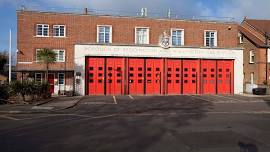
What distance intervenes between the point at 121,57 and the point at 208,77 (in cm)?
897

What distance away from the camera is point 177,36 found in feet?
127

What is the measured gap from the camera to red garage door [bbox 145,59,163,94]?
114 feet

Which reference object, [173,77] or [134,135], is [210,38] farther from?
[134,135]

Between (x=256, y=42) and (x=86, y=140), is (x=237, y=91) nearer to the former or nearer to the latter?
(x=256, y=42)

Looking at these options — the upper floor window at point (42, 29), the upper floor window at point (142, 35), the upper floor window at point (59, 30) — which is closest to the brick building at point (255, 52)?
the upper floor window at point (142, 35)

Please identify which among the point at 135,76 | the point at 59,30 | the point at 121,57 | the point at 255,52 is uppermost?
the point at 59,30

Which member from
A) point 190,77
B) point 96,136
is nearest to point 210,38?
point 190,77

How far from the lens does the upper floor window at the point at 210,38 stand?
39500mm

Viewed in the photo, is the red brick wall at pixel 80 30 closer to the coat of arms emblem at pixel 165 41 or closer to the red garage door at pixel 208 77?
the coat of arms emblem at pixel 165 41

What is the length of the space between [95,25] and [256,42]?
1966 centimetres

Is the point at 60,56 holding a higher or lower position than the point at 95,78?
higher

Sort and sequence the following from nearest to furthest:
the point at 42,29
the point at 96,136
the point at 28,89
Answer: the point at 96,136 → the point at 28,89 → the point at 42,29

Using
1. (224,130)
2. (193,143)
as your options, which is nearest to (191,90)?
(224,130)

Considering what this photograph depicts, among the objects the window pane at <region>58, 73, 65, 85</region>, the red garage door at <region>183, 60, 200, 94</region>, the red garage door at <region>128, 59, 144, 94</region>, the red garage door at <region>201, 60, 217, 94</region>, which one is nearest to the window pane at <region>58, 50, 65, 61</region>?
the window pane at <region>58, 73, 65, 85</region>
